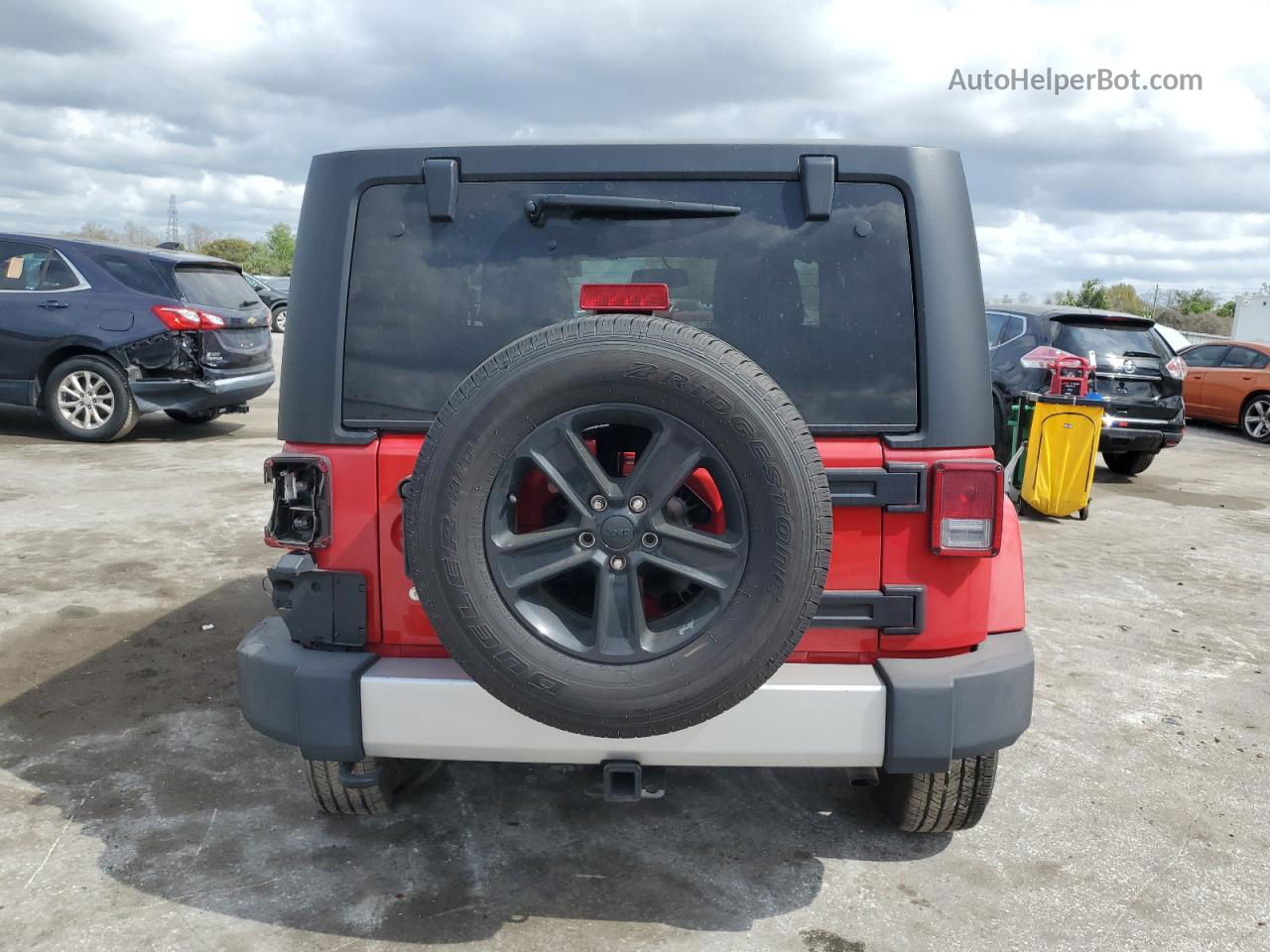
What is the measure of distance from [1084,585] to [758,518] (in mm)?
4628

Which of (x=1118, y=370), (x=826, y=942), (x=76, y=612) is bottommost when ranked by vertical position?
(x=826, y=942)

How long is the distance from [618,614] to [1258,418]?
15.1 metres

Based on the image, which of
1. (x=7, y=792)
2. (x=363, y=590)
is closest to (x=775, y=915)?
(x=363, y=590)

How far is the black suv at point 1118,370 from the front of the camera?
9352 millimetres

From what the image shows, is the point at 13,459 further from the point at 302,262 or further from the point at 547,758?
the point at 547,758

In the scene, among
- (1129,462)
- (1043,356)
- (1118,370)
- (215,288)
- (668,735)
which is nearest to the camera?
(668,735)

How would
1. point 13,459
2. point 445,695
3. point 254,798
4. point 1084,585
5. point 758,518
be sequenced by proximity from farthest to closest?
point 13,459, point 1084,585, point 254,798, point 445,695, point 758,518

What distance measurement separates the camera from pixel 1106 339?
941cm

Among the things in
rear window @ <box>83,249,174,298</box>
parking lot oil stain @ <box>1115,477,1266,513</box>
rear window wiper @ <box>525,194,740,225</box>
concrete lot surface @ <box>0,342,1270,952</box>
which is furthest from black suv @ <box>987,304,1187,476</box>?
rear window @ <box>83,249,174,298</box>

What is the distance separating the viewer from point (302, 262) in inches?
107

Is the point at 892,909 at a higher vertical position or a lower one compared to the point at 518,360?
lower

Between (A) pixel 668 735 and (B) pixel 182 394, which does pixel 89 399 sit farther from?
(A) pixel 668 735

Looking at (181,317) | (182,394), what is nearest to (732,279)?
(181,317)

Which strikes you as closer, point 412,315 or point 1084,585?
point 412,315
